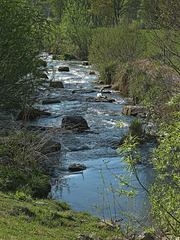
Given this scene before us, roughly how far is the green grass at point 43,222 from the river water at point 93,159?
313 mm

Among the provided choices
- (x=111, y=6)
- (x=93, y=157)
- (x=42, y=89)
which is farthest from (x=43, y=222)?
(x=111, y=6)

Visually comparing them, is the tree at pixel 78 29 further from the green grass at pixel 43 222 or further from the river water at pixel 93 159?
the green grass at pixel 43 222

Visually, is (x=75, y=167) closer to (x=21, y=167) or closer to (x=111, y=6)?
(x=21, y=167)

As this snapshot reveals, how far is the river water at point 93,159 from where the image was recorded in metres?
7.46

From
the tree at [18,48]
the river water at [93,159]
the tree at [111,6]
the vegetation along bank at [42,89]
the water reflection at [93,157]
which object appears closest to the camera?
the vegetation along bank at [42,89]

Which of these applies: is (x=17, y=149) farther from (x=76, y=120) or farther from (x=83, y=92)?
(x=83, y=92)

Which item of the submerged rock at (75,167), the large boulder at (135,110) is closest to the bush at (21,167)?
the submerged rock at (75,167)

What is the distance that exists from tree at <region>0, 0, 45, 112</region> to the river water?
3.46 ft

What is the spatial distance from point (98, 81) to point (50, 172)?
15273 mm

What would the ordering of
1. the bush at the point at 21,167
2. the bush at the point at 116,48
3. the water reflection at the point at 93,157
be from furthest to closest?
1. the bush at the point at 116,48
2. the water reflection at the point at 93,157
3. the bush at the point at 21,167

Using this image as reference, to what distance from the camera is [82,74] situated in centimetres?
2686

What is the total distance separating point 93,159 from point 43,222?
490cm

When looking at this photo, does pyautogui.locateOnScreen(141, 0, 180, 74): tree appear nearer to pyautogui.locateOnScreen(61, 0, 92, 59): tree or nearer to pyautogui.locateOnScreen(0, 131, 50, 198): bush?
pyautogui.locateOnScreen(0, 131, 50, 198): bush

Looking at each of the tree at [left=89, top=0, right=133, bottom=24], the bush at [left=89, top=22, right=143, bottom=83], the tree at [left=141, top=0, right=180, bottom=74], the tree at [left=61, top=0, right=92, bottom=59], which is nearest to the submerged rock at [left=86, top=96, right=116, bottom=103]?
the bush at [left=89, top=22, right=143, bottom=83]
